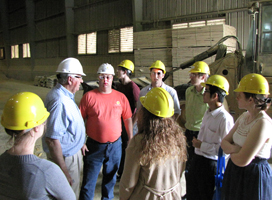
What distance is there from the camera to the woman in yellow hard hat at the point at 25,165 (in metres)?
1.37

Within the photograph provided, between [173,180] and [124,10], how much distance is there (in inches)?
592

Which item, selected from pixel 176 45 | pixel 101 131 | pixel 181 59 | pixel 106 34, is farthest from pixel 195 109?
pixel 106 34

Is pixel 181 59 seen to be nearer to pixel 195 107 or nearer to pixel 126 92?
pixel 126 92

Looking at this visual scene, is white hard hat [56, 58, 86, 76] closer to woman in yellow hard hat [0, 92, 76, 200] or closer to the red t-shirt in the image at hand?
the red t-shirt

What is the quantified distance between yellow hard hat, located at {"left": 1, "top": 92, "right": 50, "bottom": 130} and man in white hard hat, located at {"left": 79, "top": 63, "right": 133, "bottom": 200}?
56.4 inches

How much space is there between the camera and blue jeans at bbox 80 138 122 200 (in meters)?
2.99

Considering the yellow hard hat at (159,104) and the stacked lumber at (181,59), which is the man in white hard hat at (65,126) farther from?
the stacked lumber at (181,59)

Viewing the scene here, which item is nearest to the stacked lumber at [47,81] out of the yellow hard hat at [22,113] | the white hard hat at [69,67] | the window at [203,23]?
the window at [203,23]

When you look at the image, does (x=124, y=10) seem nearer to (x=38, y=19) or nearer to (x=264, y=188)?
(x=38, y=19)

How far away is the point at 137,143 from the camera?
169 cm

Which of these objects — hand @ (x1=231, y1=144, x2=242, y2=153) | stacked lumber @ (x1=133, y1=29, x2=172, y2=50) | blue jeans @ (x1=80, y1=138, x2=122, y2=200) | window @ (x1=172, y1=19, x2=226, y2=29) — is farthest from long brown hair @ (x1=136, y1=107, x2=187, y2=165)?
window @ (x1=172, y1=19, x2=226, y2=29)

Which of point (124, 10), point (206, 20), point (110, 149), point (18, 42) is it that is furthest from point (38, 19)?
point (110, 149)

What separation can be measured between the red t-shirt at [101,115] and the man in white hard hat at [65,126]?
45 cm

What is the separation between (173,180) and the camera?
173cm
